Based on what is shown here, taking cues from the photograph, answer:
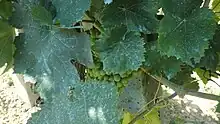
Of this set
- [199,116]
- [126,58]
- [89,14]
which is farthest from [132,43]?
[199,116]

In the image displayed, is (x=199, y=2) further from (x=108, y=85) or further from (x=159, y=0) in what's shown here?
(x=108, y=85)

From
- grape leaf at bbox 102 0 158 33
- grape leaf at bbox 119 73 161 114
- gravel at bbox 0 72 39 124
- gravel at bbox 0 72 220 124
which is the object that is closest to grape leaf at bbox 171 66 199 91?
grape leaf at bbox 119 73 161 114

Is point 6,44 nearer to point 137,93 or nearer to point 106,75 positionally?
point 106,75

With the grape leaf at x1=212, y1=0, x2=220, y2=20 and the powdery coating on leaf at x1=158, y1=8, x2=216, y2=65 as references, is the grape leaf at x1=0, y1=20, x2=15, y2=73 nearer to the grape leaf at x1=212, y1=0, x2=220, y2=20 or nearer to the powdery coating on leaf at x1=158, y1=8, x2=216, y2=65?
the powdery coating on leaf at x1=158, y1=8, x2=216, y2=65

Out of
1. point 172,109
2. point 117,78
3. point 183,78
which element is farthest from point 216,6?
point 172,109

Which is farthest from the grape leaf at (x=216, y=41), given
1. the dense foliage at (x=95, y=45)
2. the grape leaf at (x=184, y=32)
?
the grape leaf at (x=184, y=32)

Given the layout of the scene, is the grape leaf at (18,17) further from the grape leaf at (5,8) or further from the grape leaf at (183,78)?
the grape leaf at (183,78)
